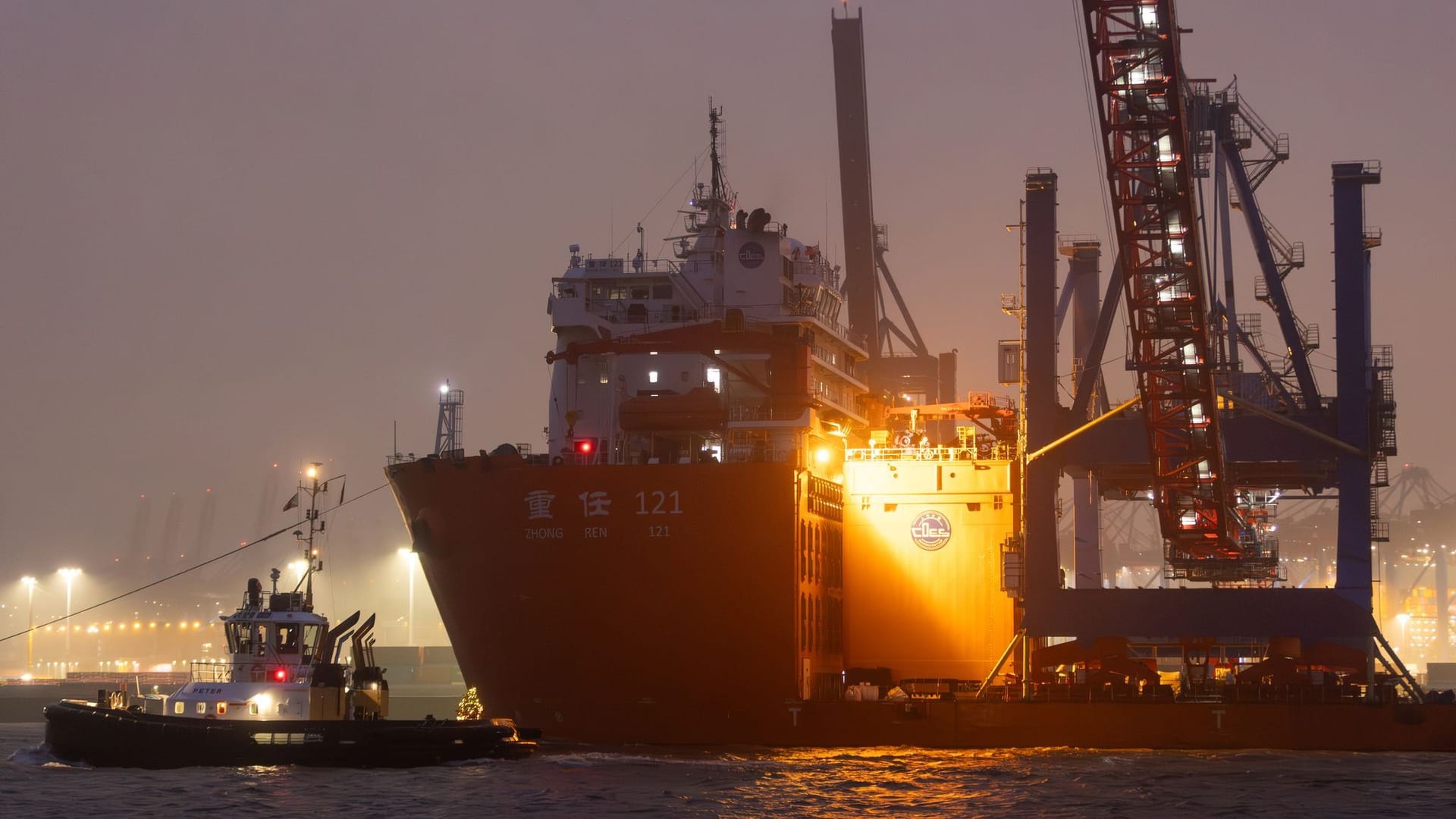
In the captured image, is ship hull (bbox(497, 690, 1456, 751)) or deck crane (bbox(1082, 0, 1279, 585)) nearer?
deck crane (bbox(1082, 0, 1279, 585))

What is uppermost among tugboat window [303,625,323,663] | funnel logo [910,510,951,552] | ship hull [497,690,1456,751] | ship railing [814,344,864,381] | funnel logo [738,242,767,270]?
funnel logo [738,242,767,270]

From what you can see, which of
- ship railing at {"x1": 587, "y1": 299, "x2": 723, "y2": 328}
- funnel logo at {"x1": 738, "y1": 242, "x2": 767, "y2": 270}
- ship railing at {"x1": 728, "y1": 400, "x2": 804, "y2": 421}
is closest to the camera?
ship railing at {"x1": 728, "y1": 400, "x2": 804, "y2": 421}

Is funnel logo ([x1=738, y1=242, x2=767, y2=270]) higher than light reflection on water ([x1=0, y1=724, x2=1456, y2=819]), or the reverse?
funnel logo ([x1=738, y1=242, x2=767, y2=270])

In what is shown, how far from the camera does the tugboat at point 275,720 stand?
3606cm

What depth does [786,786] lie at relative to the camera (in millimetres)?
34750

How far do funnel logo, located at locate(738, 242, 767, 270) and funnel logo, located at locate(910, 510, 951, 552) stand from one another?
9.01 meters

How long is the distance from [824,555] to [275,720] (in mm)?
15509

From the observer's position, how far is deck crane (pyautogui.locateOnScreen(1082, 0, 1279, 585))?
1352 inches

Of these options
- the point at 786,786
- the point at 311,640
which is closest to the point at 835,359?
the point at 786,786

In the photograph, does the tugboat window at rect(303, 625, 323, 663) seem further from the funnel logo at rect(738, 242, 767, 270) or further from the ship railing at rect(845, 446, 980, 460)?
the funnel logo at rect(738, 242, 767, 270)

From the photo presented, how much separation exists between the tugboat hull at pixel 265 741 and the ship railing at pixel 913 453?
47.7 feet

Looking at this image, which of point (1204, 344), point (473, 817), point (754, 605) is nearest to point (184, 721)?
point (473, 817)

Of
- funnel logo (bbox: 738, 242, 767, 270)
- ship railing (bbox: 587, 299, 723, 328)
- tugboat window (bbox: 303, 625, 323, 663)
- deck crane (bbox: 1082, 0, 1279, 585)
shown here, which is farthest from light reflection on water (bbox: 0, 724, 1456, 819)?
funnel logo (bbox: 738, 242, 767, 270)

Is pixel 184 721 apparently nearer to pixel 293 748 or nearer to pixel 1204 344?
pixel 293 748
